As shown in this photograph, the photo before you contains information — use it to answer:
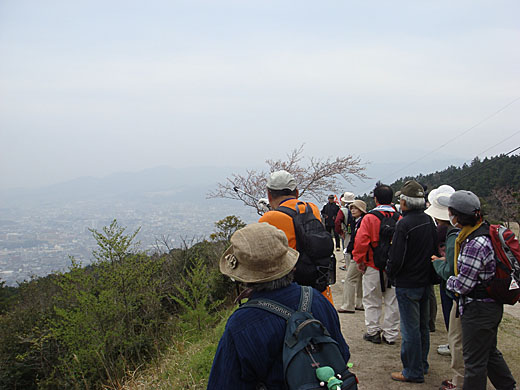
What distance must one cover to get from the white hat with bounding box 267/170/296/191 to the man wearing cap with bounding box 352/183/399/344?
1.57 meters

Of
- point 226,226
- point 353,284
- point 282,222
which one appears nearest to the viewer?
point 282,222

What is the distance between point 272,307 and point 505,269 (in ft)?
7.10

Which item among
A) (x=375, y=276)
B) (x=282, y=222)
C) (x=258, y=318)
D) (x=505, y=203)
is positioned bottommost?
(x=505, y=203)

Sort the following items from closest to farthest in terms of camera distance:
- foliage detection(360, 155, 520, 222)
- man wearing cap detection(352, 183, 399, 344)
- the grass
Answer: the grass < man wearing cap detection(352, 183, 399, 344) < foliage detection(360, 155, 520, 222)

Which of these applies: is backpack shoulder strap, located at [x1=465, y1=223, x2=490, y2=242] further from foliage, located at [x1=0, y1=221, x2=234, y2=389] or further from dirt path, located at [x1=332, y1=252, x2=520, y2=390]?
foliage, located at [x1=0, y1=221, x2=234, y2=389]

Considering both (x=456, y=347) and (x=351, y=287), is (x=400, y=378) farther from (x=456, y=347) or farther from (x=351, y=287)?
(x=351, y=287)

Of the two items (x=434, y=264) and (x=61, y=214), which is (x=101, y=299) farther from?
(x=61, y=214)

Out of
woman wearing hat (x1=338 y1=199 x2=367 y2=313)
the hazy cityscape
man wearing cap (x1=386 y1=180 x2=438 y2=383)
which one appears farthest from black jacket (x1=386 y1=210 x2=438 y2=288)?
the hazy cityscape

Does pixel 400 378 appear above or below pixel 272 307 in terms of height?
below

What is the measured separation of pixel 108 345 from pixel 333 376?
587 cm

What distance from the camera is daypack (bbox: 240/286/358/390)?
1528 mm

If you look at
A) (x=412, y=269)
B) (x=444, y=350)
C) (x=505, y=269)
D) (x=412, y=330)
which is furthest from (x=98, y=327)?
(x=505, y=269)

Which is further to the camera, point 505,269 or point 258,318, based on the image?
point 505,269

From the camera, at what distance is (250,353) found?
5.58ft
